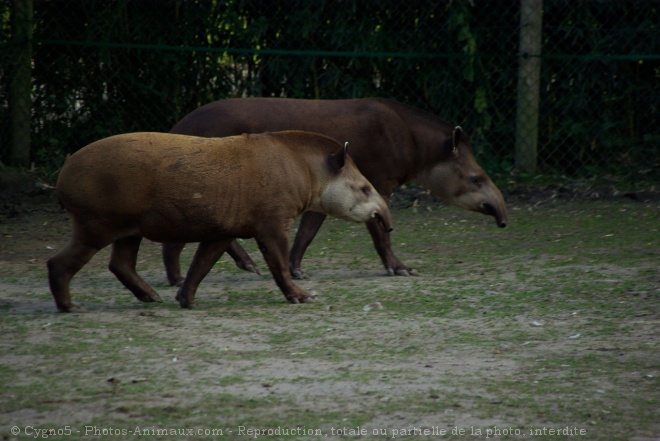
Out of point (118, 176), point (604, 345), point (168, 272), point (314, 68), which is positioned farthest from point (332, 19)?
point (604, 345)

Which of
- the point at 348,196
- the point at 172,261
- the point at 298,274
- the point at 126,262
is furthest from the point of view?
the point at 298,274

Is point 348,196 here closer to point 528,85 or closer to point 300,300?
point 300,300

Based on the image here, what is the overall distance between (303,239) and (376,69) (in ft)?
12.2

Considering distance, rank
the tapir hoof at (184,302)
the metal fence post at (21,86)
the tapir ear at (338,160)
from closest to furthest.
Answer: the tapir hoof at (184,302), the tapir ear at (338,160), the metal fence post at (21,86)

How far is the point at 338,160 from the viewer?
664 cm

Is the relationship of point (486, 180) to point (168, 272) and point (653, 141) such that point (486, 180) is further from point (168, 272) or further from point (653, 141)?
point (653, 141)

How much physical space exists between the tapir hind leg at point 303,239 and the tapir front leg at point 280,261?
0.98 m

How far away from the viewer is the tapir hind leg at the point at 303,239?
7.31 m

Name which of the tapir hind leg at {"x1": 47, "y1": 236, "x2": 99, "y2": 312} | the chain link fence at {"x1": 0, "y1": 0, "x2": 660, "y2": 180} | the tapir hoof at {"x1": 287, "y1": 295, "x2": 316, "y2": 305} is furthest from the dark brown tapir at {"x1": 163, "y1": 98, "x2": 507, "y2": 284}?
the chain link fence at {"x1": 0, "y1": 0, "x2": 660, "y2": 180}

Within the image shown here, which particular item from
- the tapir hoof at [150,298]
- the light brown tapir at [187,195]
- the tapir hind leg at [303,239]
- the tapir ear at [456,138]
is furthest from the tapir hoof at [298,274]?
the tapir ear at [456,138]

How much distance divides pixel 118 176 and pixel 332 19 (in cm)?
530

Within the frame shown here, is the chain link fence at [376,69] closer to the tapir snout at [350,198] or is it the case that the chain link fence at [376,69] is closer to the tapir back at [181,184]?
the tapir snout at [350,198]

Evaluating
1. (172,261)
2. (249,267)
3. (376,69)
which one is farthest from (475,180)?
(376,69)

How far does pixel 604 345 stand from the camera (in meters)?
5.21
